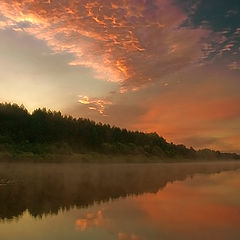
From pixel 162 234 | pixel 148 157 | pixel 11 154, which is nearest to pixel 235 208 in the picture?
pixel 162 234

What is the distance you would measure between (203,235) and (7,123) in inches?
3183

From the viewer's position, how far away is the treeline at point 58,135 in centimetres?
8531

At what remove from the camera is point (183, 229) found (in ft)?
50.1

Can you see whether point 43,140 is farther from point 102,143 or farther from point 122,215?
point 122,215

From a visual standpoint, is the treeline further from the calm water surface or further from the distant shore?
the calm water surface

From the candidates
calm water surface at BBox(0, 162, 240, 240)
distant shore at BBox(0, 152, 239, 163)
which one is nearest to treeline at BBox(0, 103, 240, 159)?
distant shore at BBox(0, 152, 239, 163)

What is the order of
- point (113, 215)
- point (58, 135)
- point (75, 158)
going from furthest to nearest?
point (58, 135)
point (75, 158)
point (113, 215)

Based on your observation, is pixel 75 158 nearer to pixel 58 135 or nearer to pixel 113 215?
pixel 58 135

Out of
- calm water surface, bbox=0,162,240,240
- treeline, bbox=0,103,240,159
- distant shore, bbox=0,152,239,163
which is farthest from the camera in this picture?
treeline, bbox=0,103,240,159

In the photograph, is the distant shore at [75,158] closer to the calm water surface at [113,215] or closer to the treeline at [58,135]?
the treeline at [58,135]

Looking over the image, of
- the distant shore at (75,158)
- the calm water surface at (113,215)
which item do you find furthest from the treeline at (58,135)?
the calm water surface at (113,215)

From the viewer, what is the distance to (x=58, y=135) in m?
96.9

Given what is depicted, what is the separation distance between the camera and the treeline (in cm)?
8531

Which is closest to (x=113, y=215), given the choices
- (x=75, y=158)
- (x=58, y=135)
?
(x=75, y=158)
